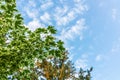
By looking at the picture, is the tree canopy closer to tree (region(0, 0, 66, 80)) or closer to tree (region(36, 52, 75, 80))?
tree (region(0, 0, 66, 80))

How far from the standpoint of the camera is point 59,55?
12.3 m

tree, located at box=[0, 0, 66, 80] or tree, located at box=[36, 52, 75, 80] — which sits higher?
tree, located at box=[36, 52, 75, 80]

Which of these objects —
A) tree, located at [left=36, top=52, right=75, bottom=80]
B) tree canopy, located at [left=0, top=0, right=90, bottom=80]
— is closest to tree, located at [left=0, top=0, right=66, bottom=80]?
tree canopy, located at [left=0, top=0, right=90, bottom=80]

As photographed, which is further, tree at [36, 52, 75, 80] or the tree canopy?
tree at [36, 52, 75, 80]

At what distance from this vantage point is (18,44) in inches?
468

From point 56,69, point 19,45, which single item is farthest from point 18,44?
point 56,69

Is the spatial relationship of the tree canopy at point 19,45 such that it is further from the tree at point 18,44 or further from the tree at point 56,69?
the tree at point 56,69

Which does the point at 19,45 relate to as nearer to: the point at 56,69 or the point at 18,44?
the point at 18,44

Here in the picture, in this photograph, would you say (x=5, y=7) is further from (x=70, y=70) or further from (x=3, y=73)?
(x=70, y=70)

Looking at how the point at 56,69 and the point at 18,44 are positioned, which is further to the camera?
the point at 56,69

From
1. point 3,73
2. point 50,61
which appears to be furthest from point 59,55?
point 50,61

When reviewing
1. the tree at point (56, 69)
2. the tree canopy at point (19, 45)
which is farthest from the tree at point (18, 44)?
the tree at point (56, 69)

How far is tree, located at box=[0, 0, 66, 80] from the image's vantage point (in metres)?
11.8

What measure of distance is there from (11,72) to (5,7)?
2.91 meters
